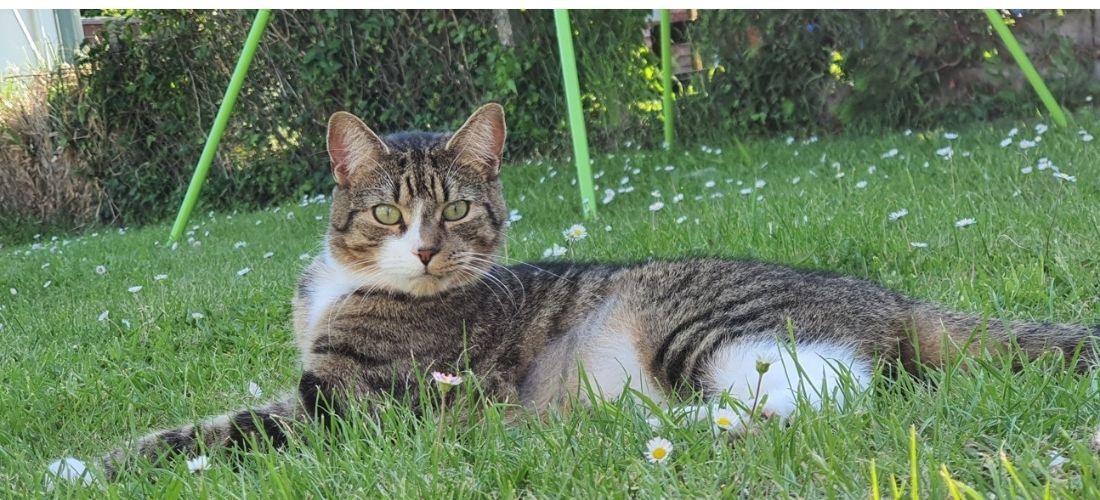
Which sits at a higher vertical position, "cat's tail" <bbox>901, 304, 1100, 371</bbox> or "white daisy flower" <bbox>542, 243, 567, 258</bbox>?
"cat's tail" <bbox>901, 304, 1100, 371</bbox>

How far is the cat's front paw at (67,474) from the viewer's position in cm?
179

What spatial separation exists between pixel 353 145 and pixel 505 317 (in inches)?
28.2

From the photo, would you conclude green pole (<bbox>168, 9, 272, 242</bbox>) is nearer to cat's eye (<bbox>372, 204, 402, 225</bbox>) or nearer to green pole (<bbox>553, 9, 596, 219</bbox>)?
green pole (<bbox>553, 9, 596, 219</bbox>)

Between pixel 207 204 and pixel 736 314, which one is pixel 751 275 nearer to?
pixel 736 314

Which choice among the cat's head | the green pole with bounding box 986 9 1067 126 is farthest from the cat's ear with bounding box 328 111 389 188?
the green pole with bounding box 986 9 1067 126

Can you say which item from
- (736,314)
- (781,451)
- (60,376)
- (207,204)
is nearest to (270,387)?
(60,376)

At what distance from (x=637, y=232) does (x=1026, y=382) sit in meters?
2.52

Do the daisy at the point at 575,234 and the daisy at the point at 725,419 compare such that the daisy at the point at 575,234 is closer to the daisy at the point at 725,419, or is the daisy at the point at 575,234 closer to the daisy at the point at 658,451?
the daisy at the point at 725,419

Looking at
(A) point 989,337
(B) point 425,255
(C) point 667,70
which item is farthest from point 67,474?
(C) point 667,70

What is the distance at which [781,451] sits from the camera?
156 cm

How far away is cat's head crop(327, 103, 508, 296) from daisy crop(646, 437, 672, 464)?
3.91 ft

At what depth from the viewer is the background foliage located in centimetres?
729

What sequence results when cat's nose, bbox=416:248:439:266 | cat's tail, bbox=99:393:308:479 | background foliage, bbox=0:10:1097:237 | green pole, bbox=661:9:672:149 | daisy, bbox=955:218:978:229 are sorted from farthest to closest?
background foliage, bbox=0:10:1097:237 < green pole, bbox=661:9:672:149 < daisy, bbox=955:218:978:229 < cat's nose, bbox=416:248:439:266 < cat's tail, bbox=99:393:308:479

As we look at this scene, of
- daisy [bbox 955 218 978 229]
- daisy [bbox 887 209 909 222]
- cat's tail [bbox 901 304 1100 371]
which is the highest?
cat's tail [bbox 901 304 1100 371]
